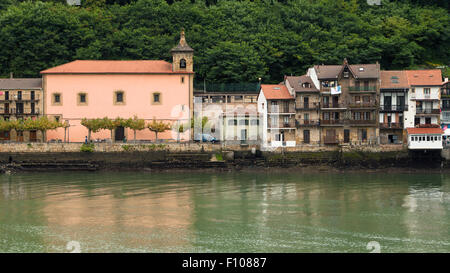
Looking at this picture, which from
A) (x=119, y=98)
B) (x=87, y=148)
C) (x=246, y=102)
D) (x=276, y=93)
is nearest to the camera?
(x=87, y=148)

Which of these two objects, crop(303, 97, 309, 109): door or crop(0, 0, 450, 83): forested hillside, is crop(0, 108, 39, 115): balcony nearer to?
crop(0, 0, 450, 83): forested hillside

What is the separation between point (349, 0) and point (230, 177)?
5586 cm

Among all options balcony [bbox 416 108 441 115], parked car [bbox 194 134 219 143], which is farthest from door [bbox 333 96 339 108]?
parked car [bbox 194 134 219 143]

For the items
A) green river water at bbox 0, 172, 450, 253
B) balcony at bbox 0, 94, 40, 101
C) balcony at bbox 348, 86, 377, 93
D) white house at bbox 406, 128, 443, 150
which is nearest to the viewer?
green river water at bbox 0, 172, 450, 253

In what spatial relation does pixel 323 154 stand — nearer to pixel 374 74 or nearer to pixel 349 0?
pixel 374 74

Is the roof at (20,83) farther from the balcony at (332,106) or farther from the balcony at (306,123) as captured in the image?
the balcony at (332,106)

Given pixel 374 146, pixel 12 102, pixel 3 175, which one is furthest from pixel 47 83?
pixel 374 146

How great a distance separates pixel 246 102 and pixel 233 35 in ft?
53.0

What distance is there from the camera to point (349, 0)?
342 ft

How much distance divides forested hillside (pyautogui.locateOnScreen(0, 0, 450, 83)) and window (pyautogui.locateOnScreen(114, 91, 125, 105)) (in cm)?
1239

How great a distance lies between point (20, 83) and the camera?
7144cm

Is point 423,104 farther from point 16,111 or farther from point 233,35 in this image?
point 16,111

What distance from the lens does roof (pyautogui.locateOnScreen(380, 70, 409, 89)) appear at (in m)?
66.4

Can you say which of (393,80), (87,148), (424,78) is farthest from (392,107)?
(87,148)
